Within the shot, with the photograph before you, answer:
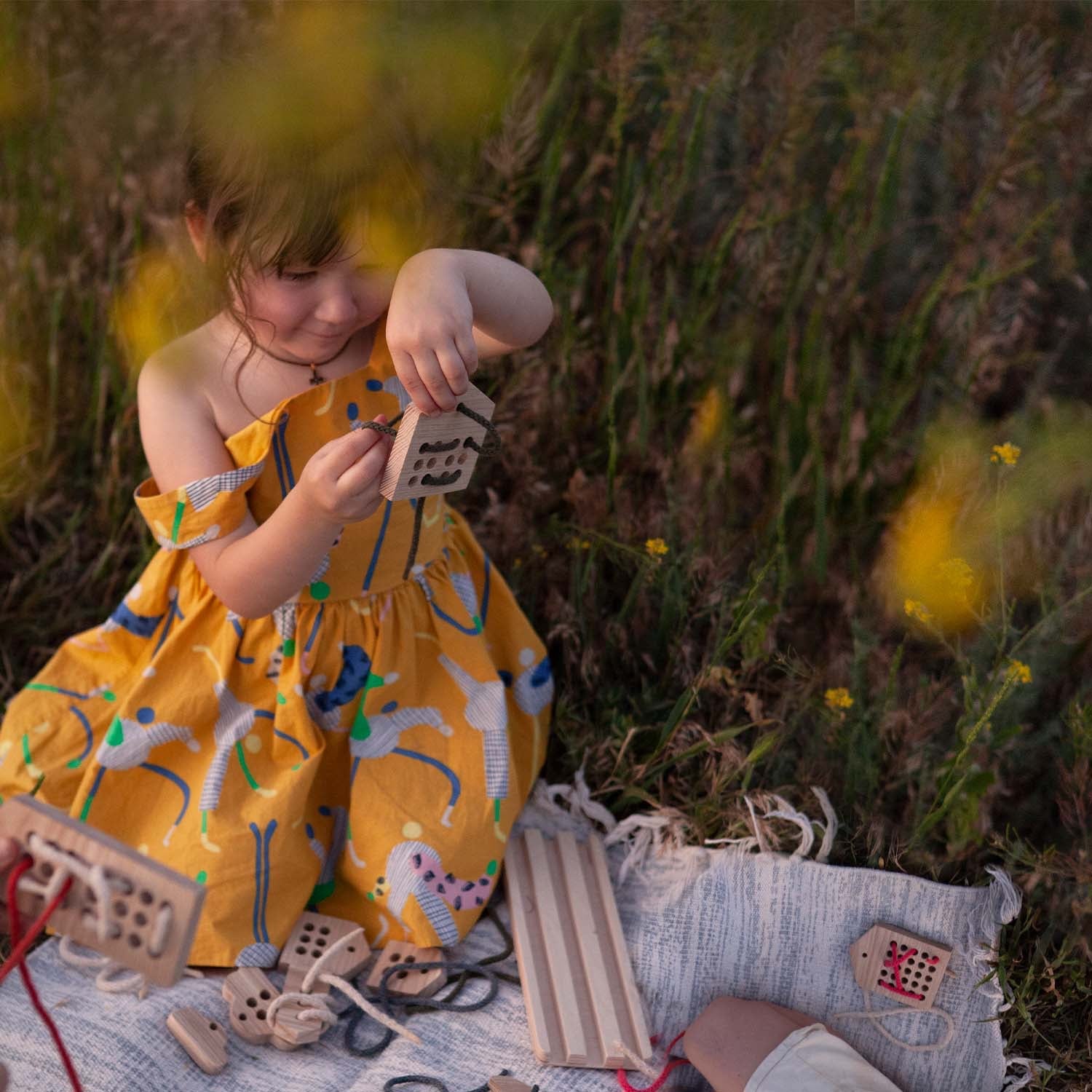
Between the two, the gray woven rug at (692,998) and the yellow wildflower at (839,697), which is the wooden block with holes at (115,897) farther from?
the yellow wildflower at (839,697)

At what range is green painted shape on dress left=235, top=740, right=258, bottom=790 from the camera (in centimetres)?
138

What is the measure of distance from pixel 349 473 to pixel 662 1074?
0.68m

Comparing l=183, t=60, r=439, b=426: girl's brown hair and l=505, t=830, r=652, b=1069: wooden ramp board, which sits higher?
l=183, t=60, r=439, b=426: girl's brown hair

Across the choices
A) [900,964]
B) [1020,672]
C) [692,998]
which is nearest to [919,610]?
[1020,672]

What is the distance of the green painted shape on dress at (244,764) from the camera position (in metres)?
1.38

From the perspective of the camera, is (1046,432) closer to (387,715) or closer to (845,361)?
(845,361)

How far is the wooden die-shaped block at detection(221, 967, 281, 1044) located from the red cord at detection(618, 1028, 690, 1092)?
0.36 m

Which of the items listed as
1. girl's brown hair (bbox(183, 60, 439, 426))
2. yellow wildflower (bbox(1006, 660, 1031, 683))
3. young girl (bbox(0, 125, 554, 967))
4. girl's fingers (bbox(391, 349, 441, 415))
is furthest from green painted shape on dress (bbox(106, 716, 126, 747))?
yellow wildflower (bbox(1006, 660, 1031, 683))

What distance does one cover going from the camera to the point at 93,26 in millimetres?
2014

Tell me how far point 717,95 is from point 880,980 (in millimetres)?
1274

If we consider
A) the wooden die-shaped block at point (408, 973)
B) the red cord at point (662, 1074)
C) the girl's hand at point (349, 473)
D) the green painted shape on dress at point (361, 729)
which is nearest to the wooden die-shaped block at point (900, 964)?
the red cord at point (662, 1074)

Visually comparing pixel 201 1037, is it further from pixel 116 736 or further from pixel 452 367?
pixel 452 367

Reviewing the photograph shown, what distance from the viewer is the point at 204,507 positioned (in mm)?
1281

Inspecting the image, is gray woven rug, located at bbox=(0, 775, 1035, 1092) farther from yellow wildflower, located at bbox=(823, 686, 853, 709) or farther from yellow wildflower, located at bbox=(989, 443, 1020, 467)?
yellow wildflower, located at bbox=(989, 443, 1020, 467)
